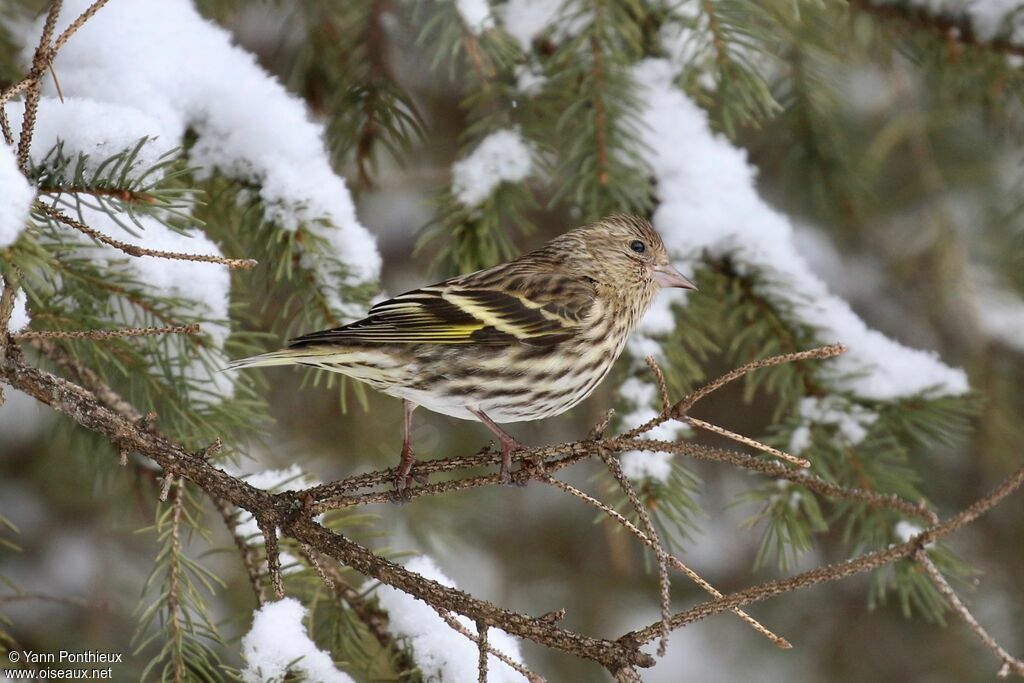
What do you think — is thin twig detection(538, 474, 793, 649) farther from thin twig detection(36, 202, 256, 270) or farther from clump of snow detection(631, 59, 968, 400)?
clump of snow detection(631, 59, 968, 400)

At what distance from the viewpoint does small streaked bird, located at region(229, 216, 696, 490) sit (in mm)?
2324

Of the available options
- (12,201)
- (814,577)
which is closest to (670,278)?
(814,577)

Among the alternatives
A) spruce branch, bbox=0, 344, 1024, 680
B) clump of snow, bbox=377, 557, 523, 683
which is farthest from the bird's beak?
spruce branch, bbox=0, 344, 1024, 680

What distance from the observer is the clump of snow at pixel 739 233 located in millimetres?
2605

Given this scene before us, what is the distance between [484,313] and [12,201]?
4.31 ft

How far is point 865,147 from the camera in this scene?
167 inches

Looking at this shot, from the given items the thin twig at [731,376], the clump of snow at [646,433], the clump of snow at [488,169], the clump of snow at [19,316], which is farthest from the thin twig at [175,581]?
the clump of snow at [488,169]

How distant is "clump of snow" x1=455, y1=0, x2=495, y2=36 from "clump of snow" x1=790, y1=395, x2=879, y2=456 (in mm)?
1236

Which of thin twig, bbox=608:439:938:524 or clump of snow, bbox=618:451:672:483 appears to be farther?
clump of snow, bbox=618:451:672:483

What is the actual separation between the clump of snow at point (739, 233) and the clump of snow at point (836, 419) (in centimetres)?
5

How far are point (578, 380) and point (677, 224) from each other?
1.90 ft

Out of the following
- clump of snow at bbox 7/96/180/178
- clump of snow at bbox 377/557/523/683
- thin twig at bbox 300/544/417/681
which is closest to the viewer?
clump of snow at bbox 7/96/180/178

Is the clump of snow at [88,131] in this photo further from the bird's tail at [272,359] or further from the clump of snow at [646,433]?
the clump of snow at [646,433]

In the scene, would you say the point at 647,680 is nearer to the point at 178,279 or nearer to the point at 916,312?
the point at 916,312
